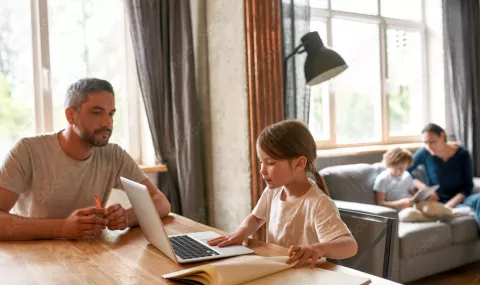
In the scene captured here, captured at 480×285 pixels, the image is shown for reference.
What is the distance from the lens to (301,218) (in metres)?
1.46

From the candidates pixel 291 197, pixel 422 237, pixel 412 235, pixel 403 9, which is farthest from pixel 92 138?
pixel 403 9

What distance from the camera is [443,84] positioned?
4.80m

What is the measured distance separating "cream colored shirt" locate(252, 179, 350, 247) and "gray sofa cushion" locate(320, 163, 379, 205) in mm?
1751

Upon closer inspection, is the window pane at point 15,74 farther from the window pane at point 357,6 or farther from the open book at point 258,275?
the window pane at point 357,6

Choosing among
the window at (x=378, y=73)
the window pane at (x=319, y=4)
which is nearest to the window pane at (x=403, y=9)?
the window at (x=378, y=73)

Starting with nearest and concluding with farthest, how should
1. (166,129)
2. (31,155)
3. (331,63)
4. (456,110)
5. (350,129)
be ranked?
(31,155) < (331,63) < (166,129) < (350,129) < (456,110)

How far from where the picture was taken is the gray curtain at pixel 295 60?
3213 millimetres

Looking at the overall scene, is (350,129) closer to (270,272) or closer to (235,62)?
(235,62)

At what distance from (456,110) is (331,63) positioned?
258 cm

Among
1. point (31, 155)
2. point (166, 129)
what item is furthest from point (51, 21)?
point (31, 155)

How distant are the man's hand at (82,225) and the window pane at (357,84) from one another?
2.96m

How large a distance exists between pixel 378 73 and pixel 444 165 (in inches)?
43.8

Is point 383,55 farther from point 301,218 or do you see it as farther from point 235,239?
point 235,239

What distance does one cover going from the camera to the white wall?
9.93 feet
